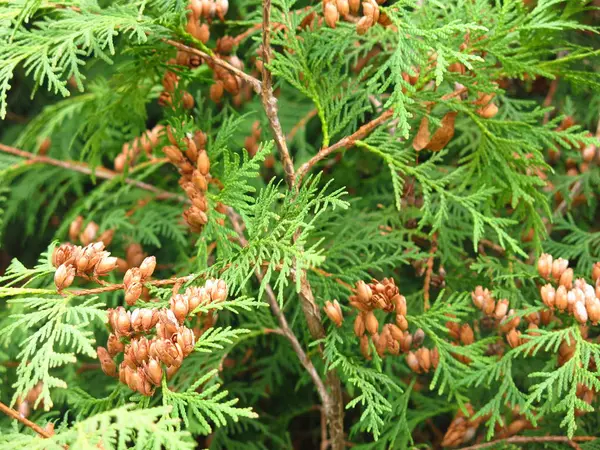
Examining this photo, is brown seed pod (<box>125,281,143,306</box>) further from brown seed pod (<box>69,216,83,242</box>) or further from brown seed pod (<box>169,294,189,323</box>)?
brown seed pod (<box>69,216,83,242</box>)

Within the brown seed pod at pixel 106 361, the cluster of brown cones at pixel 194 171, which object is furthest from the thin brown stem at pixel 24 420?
the cluster of brown cones at pixel 194 171

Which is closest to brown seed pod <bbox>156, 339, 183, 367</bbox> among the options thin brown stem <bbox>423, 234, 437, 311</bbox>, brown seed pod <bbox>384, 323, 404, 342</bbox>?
brown seed pod <bbox>384, 323, 404, 342</bbox>

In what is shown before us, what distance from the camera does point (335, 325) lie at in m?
1.16

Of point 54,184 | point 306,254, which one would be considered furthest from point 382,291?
point 54,184

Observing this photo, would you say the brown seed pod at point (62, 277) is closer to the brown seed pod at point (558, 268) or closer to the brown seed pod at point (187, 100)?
the brown seed pod at point (187, 100)

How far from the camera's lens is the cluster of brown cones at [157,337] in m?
0.92

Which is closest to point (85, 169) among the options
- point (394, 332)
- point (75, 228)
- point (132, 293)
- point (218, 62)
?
point (75, 228)

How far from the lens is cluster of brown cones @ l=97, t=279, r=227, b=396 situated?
92cm

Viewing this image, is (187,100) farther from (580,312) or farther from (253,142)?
(580,312)

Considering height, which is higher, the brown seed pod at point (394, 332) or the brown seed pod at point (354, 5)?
the brown seed pod at point (354, 5)

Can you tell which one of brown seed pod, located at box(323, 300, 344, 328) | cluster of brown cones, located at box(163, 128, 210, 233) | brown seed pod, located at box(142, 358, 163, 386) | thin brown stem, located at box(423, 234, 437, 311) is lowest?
thin brown stem, located at box(423, 234, 437, 311)

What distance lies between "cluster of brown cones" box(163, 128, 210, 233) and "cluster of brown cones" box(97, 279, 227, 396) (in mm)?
197

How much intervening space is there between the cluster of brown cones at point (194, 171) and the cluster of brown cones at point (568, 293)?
1.86 feet

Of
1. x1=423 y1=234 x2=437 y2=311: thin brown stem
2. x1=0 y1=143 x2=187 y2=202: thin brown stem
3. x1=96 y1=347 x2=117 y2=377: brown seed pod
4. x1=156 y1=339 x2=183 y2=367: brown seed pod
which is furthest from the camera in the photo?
x1=0 y1=143 x2=187 y2=202: thin brown stem
